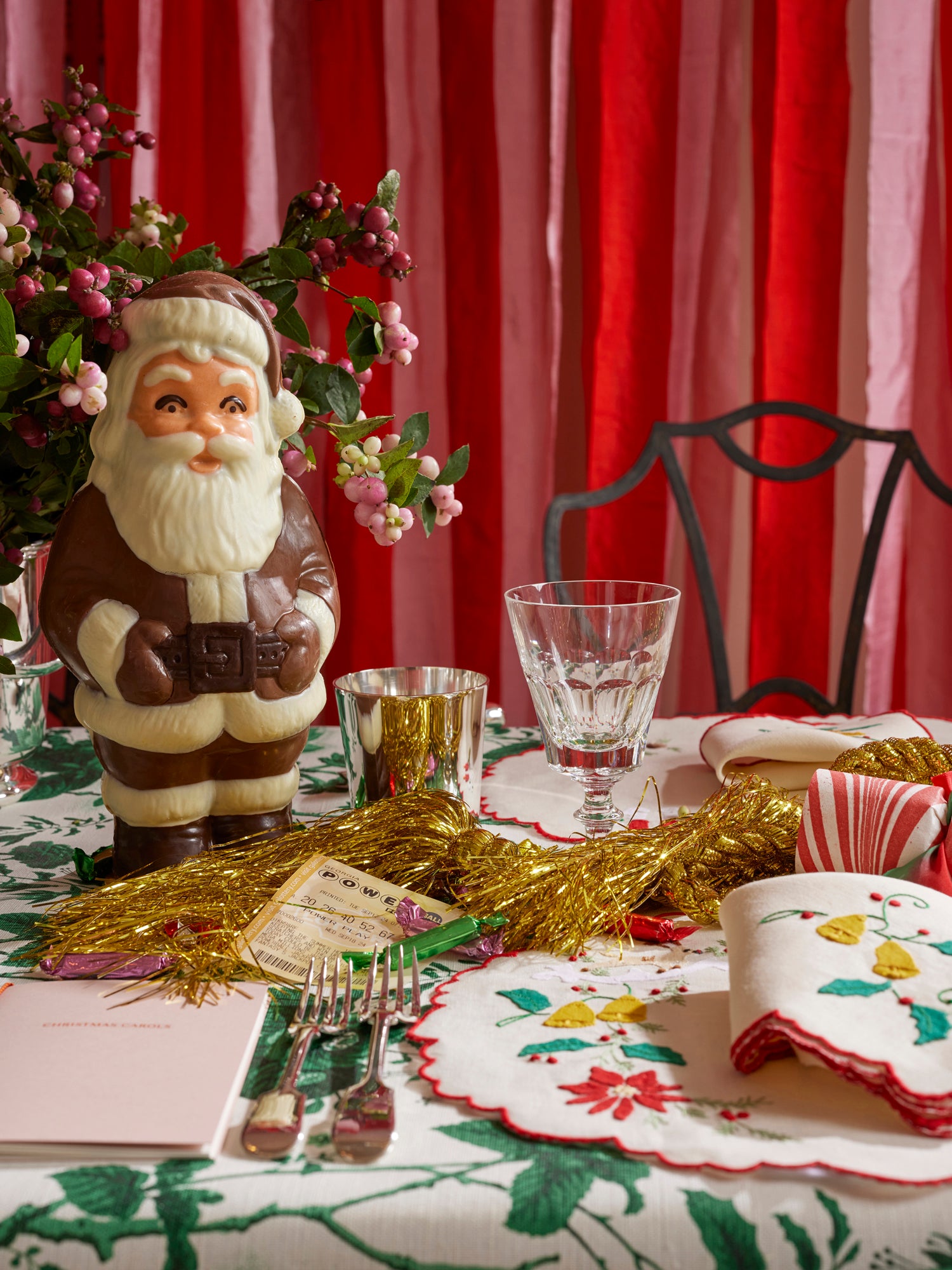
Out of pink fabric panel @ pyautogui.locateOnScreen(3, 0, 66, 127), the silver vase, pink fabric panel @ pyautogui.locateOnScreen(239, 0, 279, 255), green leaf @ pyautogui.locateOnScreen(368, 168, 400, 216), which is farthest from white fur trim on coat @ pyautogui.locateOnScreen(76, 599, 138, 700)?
pink fabric panel @ pyautogui.locateOnScreen(3, 0, 66, 127)

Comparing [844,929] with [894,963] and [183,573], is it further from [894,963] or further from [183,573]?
[183,573]

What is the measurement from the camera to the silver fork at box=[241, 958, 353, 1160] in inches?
14.8

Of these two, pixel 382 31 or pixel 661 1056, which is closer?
pixel 661 1056

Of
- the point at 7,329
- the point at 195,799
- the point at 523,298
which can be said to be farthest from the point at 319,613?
the point at 523,298

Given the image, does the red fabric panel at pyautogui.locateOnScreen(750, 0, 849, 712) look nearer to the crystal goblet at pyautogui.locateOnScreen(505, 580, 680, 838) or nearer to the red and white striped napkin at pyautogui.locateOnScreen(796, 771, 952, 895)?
the crystal goblet at pyautogui.locateOnScreen(505, 580, 680, 838)

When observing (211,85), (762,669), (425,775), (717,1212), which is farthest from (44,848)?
(211,85)

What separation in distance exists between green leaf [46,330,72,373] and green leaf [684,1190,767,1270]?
52cm

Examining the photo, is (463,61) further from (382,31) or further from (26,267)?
(26,267)

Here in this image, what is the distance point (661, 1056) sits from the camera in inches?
16.9

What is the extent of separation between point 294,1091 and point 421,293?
5.05 feet

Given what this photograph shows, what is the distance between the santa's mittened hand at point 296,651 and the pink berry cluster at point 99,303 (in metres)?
0.18

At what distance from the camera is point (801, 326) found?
1.68 meters

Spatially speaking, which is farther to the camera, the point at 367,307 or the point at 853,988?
the point at 367,307

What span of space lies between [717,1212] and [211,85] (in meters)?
1.82
